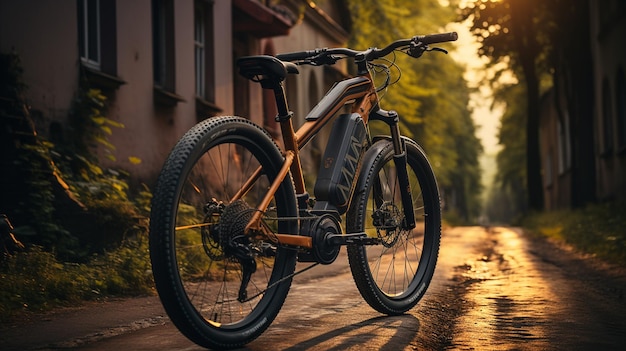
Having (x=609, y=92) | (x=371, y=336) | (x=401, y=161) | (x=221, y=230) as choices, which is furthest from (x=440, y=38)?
(x=609, y=92)

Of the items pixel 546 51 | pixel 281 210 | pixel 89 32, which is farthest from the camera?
pixel 546 51

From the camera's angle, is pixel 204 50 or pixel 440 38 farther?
pixel 204 50

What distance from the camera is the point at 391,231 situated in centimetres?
583

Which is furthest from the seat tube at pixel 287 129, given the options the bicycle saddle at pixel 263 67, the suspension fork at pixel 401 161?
the suspension fork at pixel 401 161

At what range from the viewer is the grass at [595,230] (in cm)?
1109

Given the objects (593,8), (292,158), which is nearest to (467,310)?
(292,158)

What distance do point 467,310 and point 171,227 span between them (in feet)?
8.49

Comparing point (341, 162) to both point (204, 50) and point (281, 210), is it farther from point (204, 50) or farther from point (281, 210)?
point (204, 50)

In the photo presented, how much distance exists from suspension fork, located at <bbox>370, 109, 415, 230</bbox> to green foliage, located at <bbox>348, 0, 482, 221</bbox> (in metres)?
12.2

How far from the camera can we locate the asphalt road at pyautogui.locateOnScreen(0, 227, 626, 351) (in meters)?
4.53

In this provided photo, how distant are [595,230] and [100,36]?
7.71 meters

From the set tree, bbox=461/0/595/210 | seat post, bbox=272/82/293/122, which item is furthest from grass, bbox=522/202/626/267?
seat post, bbox=272/82/293/122

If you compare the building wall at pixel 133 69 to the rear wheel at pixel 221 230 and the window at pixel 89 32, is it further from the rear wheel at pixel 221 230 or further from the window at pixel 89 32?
the rear wheel at pixel 221 230

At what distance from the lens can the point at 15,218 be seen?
8344 mm
